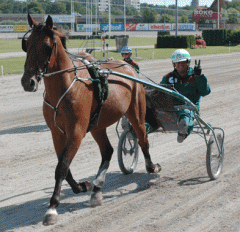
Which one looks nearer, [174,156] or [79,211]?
[79,211]

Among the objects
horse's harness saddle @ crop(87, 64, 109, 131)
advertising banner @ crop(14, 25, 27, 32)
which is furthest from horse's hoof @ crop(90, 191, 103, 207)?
advertising banner @ crop(14, 25, 27, 32)

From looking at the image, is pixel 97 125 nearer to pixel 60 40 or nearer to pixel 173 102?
pixel 60 40

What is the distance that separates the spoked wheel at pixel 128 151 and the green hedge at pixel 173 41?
32.5 meters

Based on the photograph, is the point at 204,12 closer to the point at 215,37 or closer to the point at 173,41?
the point at 215,37

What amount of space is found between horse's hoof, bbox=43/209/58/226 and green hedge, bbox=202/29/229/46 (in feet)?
137

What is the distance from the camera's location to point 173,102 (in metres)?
5.45

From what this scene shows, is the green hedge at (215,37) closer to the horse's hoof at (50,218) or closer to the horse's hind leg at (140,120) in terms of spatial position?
the horse's hind leg at (140,120)

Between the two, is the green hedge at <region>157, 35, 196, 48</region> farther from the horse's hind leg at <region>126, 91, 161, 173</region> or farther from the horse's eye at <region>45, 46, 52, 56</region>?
the horse's eye at <region>45, 46, 52, 56</region>

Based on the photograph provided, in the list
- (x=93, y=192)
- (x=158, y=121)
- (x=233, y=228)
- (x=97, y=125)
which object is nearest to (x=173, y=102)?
(x=158, y=121)

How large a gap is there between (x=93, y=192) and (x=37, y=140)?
3153 mm

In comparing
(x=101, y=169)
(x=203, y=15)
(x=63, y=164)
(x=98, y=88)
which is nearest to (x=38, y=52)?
(x=98, y=88)

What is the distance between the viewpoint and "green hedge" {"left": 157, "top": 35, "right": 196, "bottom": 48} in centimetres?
3715

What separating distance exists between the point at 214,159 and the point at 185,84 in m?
1.06

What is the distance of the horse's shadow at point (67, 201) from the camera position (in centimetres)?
398
